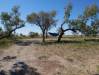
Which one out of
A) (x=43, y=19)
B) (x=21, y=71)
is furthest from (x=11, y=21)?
(x=21, y=71)

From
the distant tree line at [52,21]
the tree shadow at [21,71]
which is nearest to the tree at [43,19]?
the distant tree line at [52,21]

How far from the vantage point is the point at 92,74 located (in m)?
15.2

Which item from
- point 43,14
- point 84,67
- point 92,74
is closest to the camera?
point 92,74

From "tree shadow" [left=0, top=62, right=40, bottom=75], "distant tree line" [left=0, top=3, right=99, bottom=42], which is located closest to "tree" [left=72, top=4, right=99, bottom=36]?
"distant tree line" [left=0, top=3, right=99, bottom=42]

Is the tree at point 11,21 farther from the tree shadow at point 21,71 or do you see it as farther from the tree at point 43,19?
the tree shadow at point 21,71

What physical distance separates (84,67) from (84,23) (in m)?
30.5

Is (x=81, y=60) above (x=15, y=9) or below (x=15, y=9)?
below

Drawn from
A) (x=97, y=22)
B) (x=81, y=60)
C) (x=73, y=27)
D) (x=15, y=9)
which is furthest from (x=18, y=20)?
(x=81, y=60)

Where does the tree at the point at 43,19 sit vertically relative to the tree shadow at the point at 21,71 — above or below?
above

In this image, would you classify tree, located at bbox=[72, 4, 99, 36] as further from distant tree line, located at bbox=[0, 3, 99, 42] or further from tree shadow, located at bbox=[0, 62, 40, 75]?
tree shadow, located at bbox=[0, 62, 40, 75]

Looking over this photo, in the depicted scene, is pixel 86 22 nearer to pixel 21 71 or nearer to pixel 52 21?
pixel 52 21

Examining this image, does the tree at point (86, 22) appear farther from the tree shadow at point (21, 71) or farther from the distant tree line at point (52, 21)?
the tree shadow at point (21, 71)

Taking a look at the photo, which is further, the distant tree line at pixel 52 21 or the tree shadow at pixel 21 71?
the distant tree line at pixel 52 21

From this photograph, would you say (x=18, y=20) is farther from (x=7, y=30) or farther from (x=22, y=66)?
(x=22, y=66)
